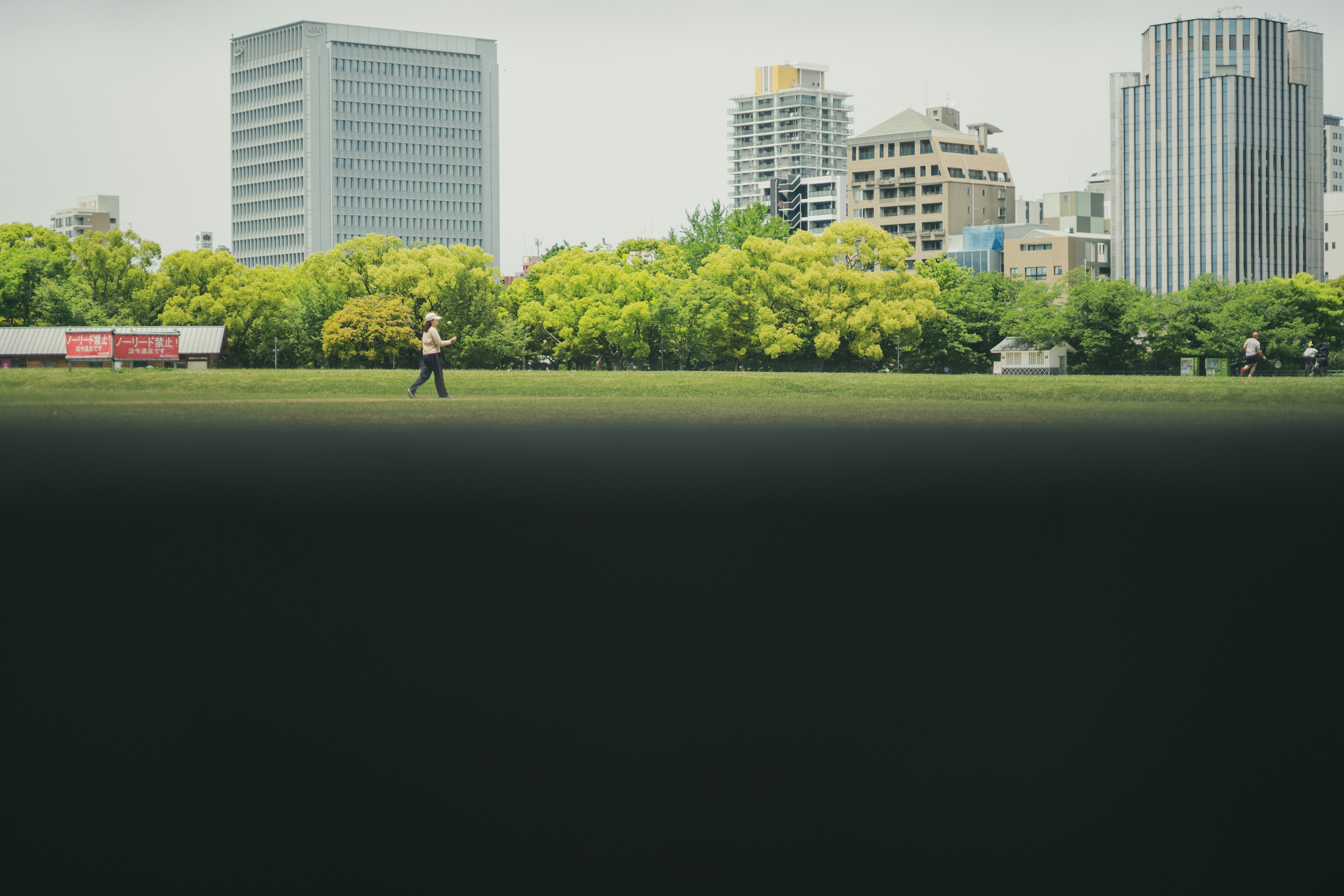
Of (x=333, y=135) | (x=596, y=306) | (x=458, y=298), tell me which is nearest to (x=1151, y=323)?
(x=596, y=306)

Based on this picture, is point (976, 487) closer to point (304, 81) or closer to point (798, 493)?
point (798, 493)

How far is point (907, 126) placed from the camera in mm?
164000

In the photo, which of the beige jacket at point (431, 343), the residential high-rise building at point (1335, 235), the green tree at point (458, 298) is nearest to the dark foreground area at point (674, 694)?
the beige jacket at point (431, 343)

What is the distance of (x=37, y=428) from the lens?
15.0 meters

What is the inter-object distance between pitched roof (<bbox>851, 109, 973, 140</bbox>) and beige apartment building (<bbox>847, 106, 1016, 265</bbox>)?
0.10 m

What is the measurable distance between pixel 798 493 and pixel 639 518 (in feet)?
5.22

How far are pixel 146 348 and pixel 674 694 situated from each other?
49.7m

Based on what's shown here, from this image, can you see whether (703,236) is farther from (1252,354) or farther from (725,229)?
(1252,354)

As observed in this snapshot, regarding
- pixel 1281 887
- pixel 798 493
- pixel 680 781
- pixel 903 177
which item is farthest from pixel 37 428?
pixel 903 177

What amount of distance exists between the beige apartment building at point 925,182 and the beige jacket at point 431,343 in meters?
144

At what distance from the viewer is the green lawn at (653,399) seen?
17.5 metres

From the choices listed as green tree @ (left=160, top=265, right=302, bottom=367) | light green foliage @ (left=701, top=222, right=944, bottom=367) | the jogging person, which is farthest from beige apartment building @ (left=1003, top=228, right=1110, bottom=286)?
the jogging person

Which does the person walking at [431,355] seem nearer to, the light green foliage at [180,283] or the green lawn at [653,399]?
the green lawn at [653,399]

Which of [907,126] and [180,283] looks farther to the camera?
[907,126]
